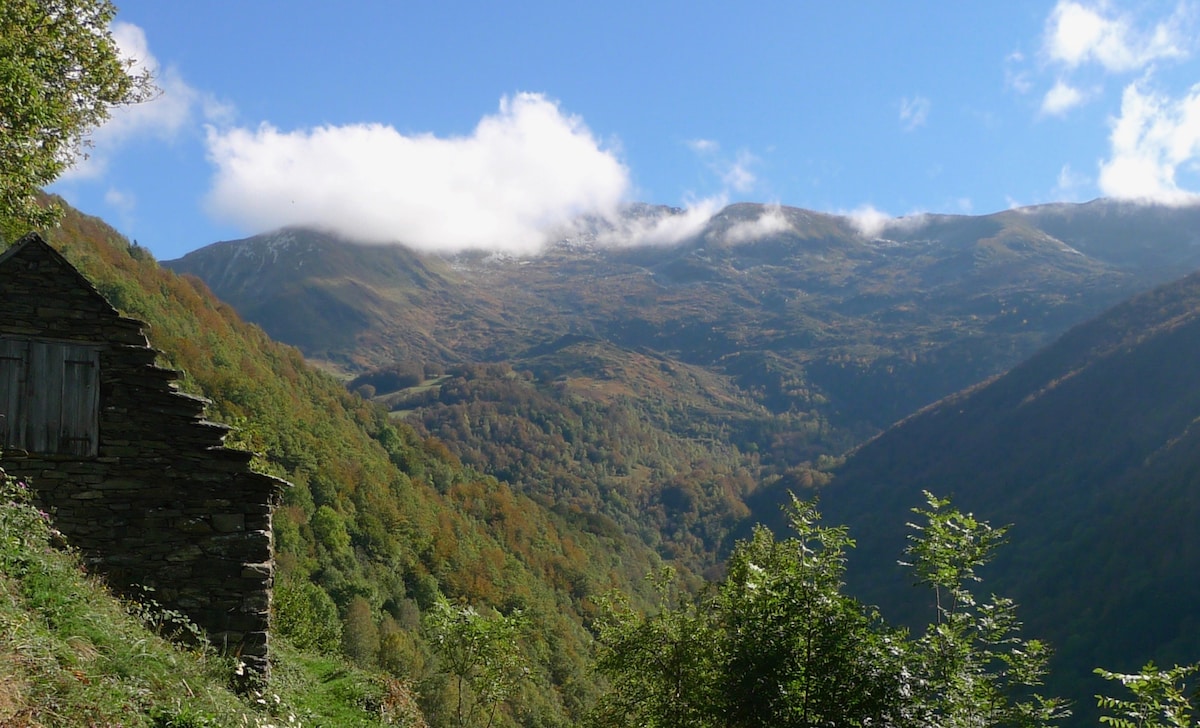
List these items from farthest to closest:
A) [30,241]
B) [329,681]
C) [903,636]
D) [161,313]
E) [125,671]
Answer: [161,313] → [329,681] → [30,241] → [903,636] → [125,671]

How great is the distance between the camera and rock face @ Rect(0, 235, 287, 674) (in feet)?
40.8

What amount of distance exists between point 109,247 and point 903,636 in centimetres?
11206

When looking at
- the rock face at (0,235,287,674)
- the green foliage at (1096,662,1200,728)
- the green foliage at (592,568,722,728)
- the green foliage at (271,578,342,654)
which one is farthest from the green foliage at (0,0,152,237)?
the green foliage at (1096,662,1200,728)

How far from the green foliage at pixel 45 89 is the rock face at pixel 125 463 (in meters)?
5.37

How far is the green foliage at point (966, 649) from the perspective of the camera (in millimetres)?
10594

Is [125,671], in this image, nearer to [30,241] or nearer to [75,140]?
[30,241]

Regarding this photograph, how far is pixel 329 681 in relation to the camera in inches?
744

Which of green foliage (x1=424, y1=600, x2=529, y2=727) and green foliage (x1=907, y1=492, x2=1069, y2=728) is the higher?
green foliage (x1=907, y1=492, x2=1069, y2=728)

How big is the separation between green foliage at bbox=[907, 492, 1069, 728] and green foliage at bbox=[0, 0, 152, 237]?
17819 millimetres

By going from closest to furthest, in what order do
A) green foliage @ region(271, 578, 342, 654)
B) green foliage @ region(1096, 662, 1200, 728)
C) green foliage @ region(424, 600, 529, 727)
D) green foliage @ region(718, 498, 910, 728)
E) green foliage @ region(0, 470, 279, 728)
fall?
green foliage @ region(0, 470, 279, 728) → green foliage @ region(1096, 662, 1200, 728) → green foliage @ region(718, 498, 910, 728) → green foliage @ region(424, 600, 529, 727) → green foliage @ region(271, 578, 342, 654)

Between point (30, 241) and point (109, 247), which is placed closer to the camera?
point (30, 241)

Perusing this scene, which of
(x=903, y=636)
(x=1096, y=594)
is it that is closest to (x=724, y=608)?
(x=903, y=636)

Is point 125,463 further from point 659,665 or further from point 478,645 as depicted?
point 478,645

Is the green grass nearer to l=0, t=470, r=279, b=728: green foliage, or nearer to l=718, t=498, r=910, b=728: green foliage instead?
l=0, t=470, r=279, b=728: green foliage
